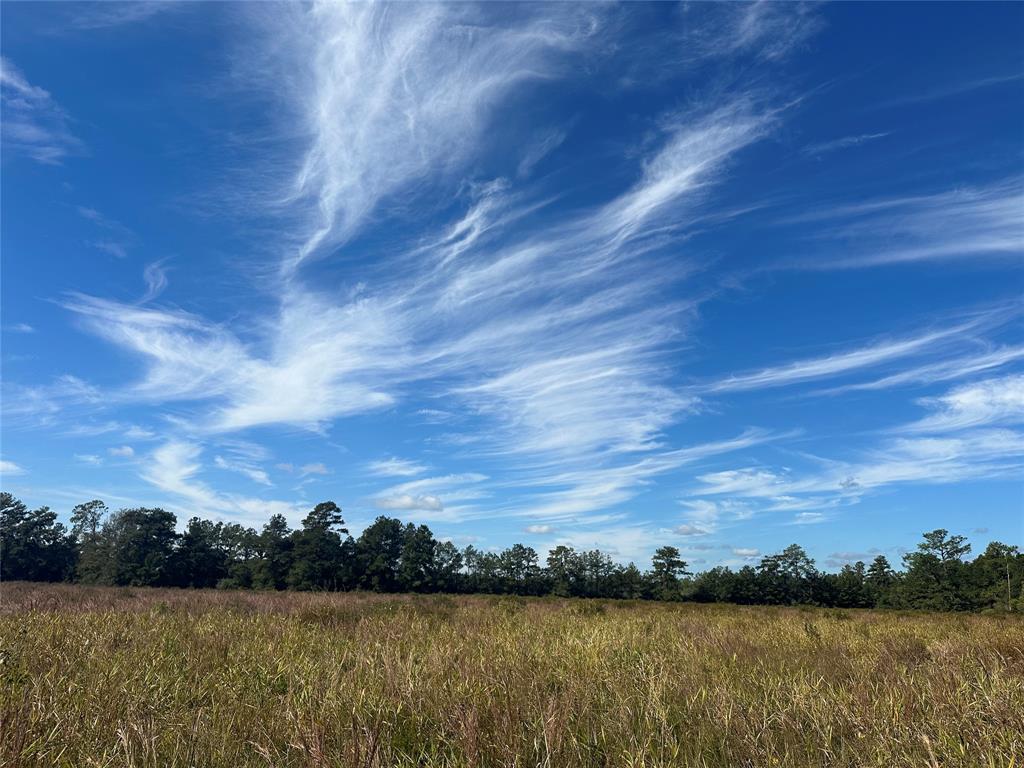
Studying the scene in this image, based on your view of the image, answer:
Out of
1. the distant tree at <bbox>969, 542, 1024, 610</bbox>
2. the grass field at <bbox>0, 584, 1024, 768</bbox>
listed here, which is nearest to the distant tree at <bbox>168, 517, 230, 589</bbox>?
the grass field at <bbox>0, 584, 1024, 768</bbox>

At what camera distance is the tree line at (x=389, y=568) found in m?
69.9

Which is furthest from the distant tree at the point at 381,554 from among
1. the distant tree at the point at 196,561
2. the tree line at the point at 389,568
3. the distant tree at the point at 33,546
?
the distant tree at the point at 33,546

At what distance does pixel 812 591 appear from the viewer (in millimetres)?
83250

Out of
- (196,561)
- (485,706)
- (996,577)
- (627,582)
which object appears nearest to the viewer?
(485,706)

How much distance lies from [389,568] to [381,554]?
86.8 inches

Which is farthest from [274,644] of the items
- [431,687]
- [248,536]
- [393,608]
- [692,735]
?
[248,536]

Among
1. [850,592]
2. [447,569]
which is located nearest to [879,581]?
[850,592]

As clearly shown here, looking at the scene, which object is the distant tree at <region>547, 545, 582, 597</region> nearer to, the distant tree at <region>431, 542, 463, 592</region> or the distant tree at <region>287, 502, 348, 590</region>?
the distant tree at <region>431, 542, 463, 592</region>

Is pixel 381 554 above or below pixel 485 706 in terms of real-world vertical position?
above

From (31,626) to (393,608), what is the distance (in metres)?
8.50

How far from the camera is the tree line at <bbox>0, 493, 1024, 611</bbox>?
69875mm

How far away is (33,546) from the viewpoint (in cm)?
7612

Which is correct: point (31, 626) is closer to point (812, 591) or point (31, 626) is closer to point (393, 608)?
point (393, 608)

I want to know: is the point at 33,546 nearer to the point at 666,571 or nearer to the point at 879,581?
the point at 666,571
